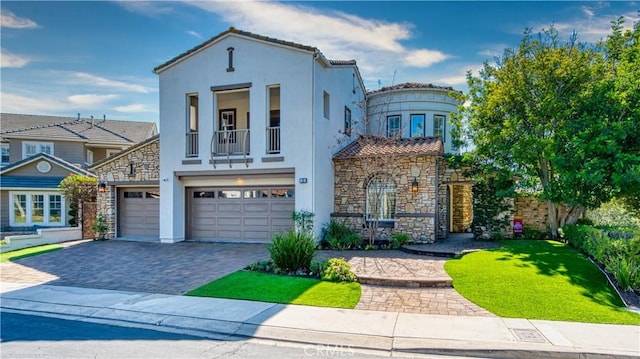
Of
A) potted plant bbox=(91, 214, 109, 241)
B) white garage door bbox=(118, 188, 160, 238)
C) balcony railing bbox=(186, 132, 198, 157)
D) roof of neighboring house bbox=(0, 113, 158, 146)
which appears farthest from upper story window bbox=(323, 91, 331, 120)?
roof of neighboring house bbox=(0, 113, 158, 146)

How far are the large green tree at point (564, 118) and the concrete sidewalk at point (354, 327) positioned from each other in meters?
6.96

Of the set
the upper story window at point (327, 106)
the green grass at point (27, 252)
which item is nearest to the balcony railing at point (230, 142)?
the upper story window at point (327, 106)

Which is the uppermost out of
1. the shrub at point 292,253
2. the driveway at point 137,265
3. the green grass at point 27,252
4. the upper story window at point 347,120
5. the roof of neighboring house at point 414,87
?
Result: the roof of neighboring house at point 414,87

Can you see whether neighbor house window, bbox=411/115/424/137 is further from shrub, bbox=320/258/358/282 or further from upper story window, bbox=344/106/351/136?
shrub, bbox=320/258/358/282

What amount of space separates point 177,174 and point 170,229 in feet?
7.83

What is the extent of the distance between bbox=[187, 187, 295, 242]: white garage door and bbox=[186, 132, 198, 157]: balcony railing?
178cm

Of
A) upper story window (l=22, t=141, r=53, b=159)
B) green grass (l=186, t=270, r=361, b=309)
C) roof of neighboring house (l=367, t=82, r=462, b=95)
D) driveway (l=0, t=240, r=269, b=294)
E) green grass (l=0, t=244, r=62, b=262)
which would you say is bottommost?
green grass (l=0, t=244, r=62, b=262)

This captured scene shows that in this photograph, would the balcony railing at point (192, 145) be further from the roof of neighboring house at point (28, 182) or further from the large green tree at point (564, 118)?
the roof of neighboring house at point (28, 182)

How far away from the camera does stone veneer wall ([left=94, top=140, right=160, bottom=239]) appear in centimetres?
1686

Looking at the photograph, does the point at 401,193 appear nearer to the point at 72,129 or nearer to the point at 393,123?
the point at 393,123

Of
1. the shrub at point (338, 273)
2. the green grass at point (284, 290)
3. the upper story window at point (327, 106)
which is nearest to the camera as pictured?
the green grass at point (284, 290)

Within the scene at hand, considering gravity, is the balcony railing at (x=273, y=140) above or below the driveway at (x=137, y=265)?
above

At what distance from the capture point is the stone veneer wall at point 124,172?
664 inches

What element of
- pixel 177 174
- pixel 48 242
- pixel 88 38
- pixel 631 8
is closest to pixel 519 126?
pixel 631 8
